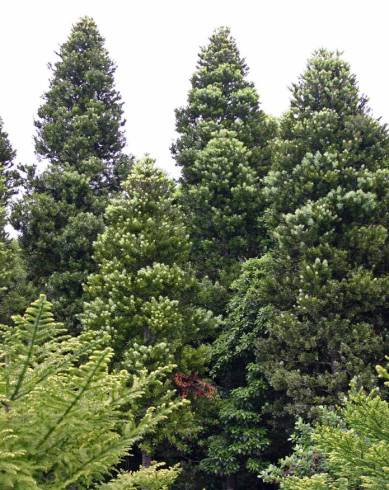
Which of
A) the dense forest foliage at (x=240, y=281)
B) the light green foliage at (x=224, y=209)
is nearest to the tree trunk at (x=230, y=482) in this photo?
the dense forest foliage at (x=240, y=281)

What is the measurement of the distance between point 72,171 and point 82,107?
147 inches

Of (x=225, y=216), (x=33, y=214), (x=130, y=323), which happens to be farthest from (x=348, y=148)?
(x=33, y=214)

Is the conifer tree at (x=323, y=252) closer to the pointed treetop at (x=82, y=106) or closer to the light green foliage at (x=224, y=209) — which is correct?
the light green foliage at (x=224, y=209)

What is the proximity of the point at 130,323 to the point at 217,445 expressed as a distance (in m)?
5.05

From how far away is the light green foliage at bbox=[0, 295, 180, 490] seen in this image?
340 cm

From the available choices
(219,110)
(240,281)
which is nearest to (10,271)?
(240,281)

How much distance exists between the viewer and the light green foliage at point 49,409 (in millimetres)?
3398

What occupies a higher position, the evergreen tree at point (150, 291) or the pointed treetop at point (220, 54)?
the pointed treetop at point (220, 54)

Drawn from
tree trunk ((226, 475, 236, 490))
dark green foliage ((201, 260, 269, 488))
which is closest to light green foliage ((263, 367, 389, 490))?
dark green foliage ((201, 260, 269, 488))

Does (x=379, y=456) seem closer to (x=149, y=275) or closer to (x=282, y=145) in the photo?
(x=149, y=275)

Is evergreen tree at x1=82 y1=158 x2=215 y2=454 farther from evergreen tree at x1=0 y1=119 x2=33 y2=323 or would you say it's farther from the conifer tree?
evergreen tree at x1=0 y1=119 x2=33 y2=323

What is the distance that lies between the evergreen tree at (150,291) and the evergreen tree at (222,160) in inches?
179

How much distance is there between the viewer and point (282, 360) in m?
15.1

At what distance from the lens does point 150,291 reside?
14797 mm
